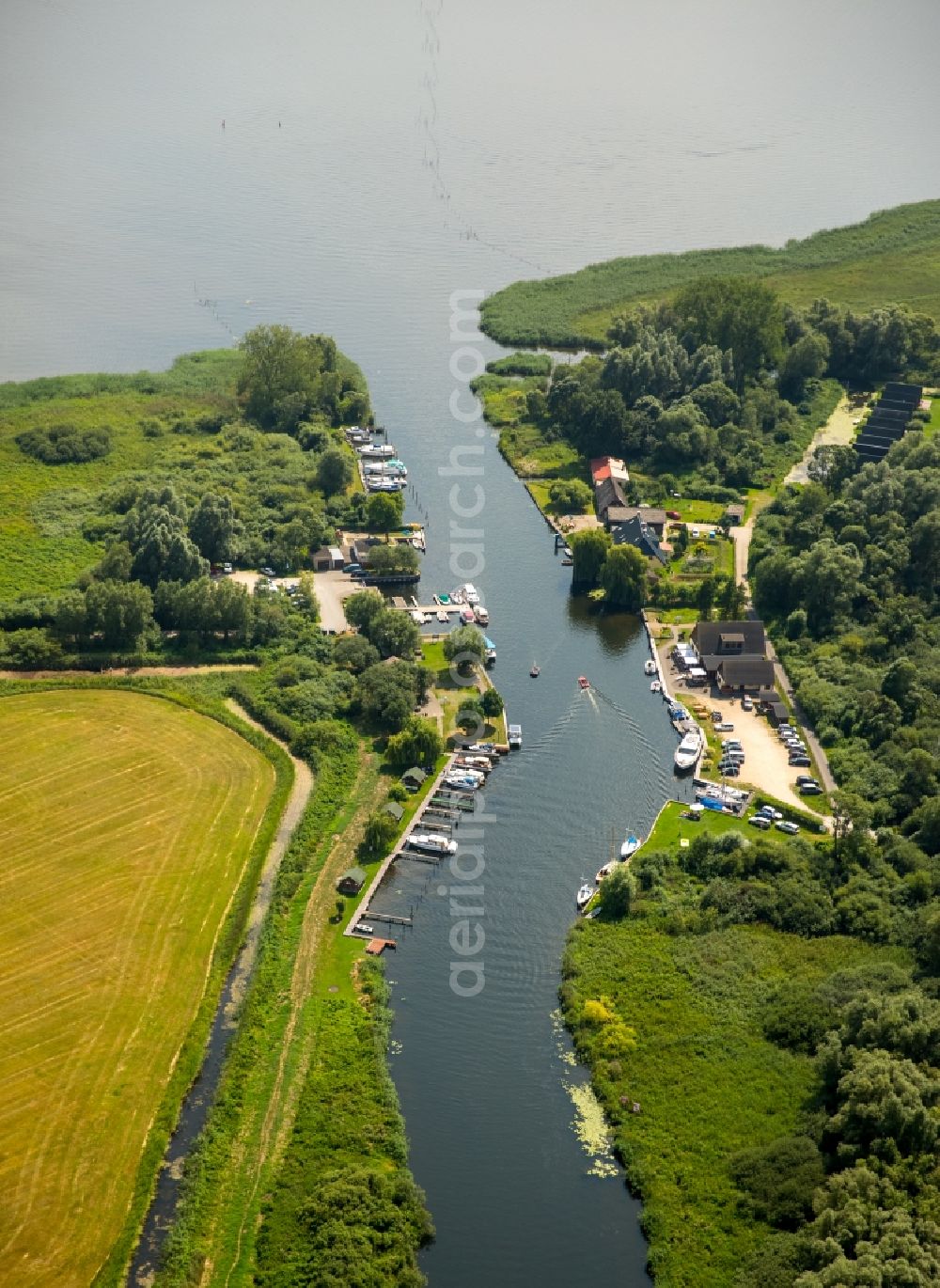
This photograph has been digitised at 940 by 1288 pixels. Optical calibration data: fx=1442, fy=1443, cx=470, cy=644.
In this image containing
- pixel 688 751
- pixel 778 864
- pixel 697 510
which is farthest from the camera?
pixel 697 510

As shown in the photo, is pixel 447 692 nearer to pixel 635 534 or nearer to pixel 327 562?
pixel 327 562

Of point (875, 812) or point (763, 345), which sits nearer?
point (875, 812)

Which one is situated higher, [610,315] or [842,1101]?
[610,315]

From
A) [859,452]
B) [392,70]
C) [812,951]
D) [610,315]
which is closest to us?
[812,951]

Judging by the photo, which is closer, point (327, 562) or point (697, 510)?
point (327, 562)

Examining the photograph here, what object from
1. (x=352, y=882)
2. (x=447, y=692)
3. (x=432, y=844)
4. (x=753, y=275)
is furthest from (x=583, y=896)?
(x=753, y=275)

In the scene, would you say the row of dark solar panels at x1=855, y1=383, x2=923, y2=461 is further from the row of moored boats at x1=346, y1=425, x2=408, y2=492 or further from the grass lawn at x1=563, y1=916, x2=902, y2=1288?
the grass lawn at x1=563, y1=916, x2=902, y2=1288

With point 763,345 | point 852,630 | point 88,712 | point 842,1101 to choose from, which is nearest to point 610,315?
point 763,345

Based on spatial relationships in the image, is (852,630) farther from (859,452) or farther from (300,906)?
(300,906)
